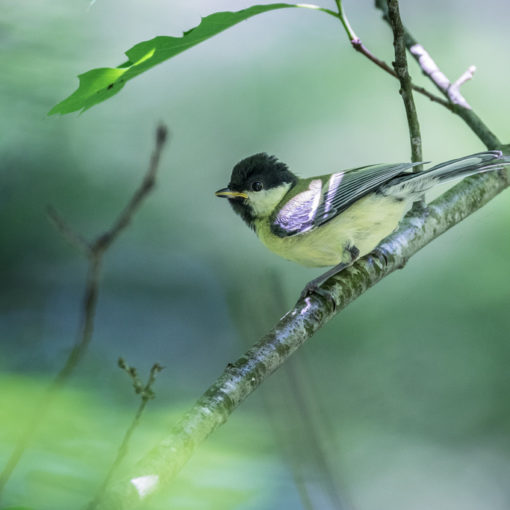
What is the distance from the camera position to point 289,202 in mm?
3150

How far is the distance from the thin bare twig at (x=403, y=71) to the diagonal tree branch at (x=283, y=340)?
0.28m

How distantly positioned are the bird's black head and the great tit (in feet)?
0.15

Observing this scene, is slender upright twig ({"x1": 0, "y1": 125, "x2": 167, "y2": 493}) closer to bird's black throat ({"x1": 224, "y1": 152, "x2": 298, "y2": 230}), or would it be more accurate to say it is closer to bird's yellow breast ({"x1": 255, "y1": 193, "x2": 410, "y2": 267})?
bird's yellow breast ({"x1": 255, "y1": 193, "x2": 410, "y2": 267})

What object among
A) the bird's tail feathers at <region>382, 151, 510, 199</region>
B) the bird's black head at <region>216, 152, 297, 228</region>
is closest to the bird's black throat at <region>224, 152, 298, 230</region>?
the bird's black head at <region>216, 152, 297, 228</region>

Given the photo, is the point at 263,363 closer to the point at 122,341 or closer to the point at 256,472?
the point at 256,472

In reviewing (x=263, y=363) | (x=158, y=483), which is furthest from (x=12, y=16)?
(x=158, y=483)

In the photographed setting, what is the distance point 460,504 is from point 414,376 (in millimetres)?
1040

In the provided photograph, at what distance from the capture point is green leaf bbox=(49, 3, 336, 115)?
1.90 metres

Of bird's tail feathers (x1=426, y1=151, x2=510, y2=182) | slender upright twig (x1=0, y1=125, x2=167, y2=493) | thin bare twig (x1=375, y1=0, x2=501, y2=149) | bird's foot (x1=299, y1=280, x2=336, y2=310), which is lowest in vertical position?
slender upright twig (x1=0, y1=125, x2=167, y2=493)

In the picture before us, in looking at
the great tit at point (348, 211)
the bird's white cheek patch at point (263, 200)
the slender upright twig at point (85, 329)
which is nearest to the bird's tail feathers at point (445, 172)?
the great tit at point (348, 211)

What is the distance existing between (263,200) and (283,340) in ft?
4.39

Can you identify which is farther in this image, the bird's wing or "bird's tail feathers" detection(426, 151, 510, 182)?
the bird's wing

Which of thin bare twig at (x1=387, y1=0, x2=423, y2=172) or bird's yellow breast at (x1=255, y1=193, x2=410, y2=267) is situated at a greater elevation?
thin bare twig at (x1=387, y1=0, x2=423, y2=172)

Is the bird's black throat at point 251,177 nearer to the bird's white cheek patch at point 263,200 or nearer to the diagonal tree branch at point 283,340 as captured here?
the bird's white cheek patch at point 263,200
